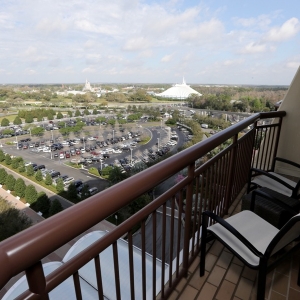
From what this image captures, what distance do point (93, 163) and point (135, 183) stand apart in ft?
88.1

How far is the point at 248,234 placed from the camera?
1.54 meters

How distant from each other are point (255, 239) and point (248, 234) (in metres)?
0.06

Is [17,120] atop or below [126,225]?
below

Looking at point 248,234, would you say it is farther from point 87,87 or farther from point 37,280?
point 87,87

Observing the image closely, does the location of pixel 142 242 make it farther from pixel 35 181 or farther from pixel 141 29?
pixel 141 29

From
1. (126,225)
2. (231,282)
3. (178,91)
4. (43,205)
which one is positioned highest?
(126,225)

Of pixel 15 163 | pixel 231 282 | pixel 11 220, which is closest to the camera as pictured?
pixel 231 282

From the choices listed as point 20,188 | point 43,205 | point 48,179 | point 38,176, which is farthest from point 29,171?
point 43,205

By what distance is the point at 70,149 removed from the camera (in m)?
29.9

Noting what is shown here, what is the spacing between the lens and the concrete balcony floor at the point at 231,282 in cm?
149

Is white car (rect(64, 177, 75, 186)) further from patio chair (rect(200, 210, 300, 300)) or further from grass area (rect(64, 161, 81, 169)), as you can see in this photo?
patio chair (rect(200, 210, 300, 300))

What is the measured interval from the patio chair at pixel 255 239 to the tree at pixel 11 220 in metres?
13.6

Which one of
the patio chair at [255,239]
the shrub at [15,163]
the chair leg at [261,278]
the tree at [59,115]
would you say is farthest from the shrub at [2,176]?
the chair leg at [261,278]

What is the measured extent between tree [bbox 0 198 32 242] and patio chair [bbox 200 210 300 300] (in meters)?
13.6
